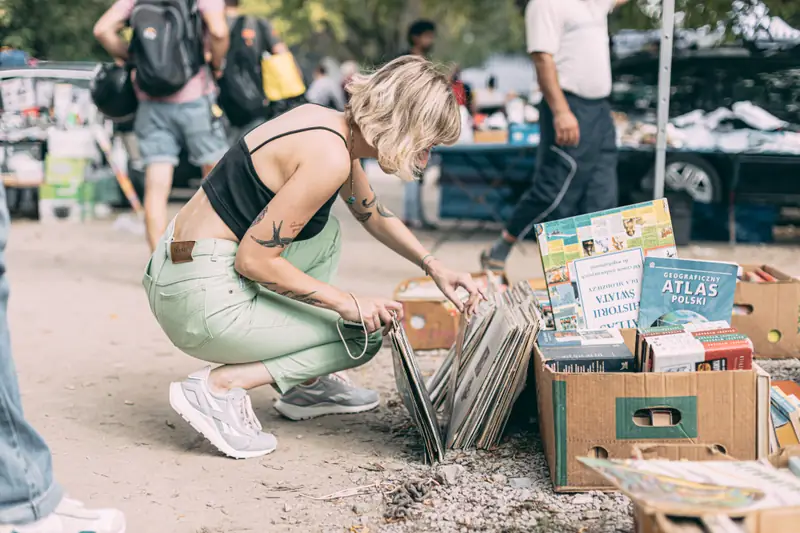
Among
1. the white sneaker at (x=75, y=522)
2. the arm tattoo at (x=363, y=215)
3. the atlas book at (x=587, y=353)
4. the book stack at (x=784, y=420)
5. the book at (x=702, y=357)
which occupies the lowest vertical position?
the book stack at (x=784, y=420)

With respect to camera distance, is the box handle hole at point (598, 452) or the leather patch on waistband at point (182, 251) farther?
the leather patch on waistband at point (182, 251)

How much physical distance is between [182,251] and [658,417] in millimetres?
1651

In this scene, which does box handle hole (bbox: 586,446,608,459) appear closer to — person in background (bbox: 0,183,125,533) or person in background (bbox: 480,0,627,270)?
person in background (bbox: 0,183,125,533)

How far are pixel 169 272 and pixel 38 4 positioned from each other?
1021 cm

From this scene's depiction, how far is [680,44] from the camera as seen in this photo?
8477 mm

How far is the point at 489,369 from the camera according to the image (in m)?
3.29

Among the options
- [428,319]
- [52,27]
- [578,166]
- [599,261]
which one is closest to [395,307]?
[599,261]

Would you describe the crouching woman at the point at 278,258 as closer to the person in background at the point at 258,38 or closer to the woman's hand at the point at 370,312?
the woman's hand at the point at 370,312

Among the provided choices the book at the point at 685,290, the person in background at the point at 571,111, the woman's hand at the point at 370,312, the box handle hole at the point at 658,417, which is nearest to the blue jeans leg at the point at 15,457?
the woman's hand at the point at 370,312

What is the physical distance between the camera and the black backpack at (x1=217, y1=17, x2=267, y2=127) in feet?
24.4

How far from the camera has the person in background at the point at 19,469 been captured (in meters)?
2.41

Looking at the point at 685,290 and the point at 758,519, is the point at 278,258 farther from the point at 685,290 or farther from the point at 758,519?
the point at 758,519

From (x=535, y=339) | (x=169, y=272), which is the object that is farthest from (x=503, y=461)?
(x=169, y=272)

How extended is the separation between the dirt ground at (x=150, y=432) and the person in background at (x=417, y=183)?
2.35m
